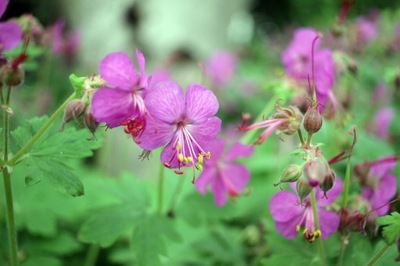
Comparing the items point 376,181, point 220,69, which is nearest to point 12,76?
point 376,181

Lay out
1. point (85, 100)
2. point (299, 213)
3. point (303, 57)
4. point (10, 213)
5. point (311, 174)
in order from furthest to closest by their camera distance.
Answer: point (303, 57) → point (299, 213) → point (10, 213) → point (85, 100) → point (311, 174)

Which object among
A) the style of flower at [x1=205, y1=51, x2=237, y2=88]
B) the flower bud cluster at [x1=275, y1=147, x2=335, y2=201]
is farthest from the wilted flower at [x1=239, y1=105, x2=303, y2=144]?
the style of flower at [x1=205, y1=51, x2=237, y2=88]

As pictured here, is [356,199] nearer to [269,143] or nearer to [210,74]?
[269,143]

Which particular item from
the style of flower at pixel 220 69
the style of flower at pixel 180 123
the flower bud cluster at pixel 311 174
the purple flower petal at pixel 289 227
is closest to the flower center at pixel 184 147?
the style of flower at pixel 180 123

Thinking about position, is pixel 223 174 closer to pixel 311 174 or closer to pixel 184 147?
pixel 184 147

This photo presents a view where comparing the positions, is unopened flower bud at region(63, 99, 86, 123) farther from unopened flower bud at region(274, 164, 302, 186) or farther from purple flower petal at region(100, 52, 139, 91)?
unopened flower bud at region(274, 164, 302, 186)

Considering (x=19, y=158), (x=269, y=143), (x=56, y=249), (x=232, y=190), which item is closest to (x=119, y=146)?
(x=269, y=143)
